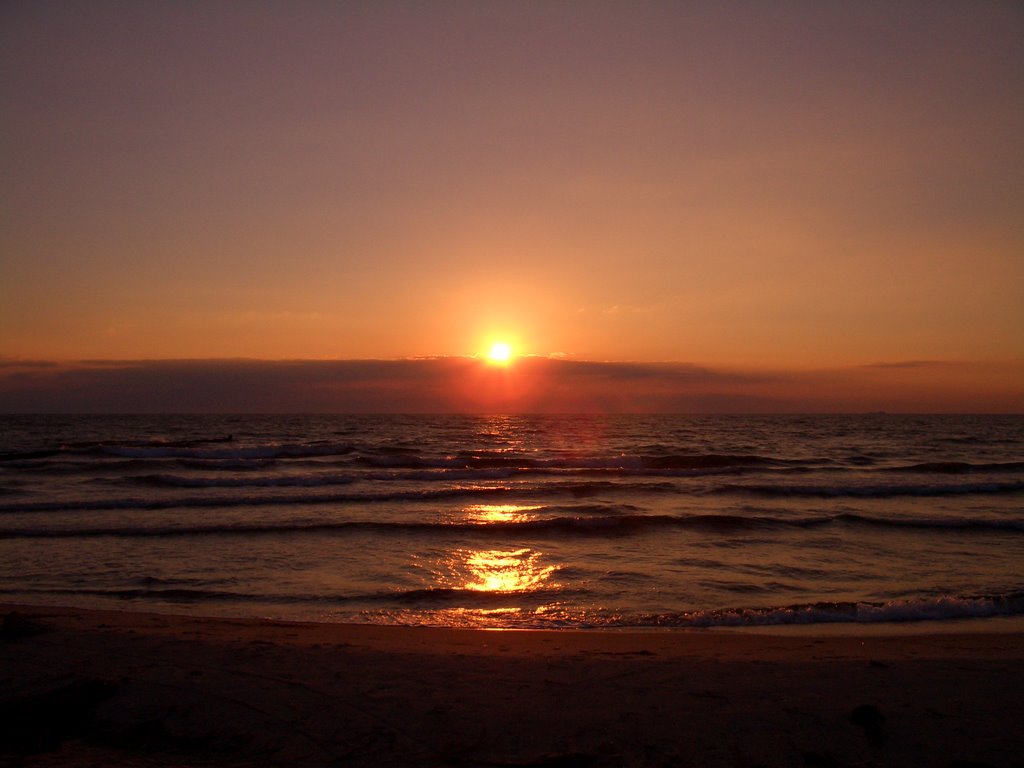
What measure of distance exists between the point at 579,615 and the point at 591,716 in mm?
3598

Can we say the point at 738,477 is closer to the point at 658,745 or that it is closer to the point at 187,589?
the point at 187,589

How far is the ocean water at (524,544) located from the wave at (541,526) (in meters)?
0.08

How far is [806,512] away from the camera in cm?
1784

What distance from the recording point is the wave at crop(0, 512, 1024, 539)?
14.6 meters

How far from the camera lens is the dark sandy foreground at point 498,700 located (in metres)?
4.68

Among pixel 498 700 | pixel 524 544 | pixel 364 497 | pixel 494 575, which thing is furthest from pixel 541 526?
pixel 498 700

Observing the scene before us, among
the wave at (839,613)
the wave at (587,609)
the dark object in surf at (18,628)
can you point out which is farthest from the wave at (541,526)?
the dark object in surf at (18,628)

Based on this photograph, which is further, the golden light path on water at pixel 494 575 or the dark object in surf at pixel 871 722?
the golden light path on water at pixel 494 575

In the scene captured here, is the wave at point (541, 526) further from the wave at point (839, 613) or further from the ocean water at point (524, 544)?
the wave at point (839, 613)

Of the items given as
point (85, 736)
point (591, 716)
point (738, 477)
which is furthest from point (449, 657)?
point (738, 477)

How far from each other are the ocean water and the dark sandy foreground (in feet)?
5.51

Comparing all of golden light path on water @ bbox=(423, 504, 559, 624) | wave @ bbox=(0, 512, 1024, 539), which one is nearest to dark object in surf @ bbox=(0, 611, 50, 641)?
golden light path on water @ bbox=(423, 504, 559, 624)

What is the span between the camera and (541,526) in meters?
15.2

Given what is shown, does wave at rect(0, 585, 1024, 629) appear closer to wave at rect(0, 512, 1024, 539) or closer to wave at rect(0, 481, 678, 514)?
wave at rect(0, 512, 1024, 539)
